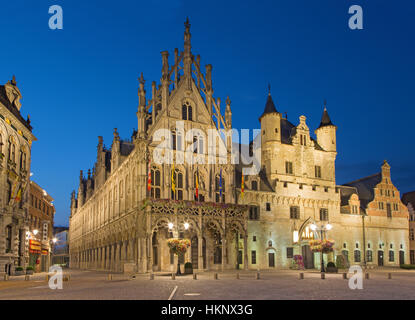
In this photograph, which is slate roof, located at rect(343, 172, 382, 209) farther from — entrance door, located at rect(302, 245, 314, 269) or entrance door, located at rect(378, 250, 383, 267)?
entrance door, located at rect(302, 245, 314, 269)

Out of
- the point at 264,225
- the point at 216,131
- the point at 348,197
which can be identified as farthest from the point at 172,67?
the point at 348,197

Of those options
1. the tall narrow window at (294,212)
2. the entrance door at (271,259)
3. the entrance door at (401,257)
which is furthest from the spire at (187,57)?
the entrance door at (401,257)

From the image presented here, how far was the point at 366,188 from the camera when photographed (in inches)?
2606

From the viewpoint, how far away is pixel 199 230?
45.0 meters

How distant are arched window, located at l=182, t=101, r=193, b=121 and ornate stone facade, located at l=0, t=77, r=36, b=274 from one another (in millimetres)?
15757

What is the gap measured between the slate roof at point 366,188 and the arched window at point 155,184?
3135 centimetres

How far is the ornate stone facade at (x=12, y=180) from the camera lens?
3484 cm

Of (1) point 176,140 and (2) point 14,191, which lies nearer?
(2) point 14,191

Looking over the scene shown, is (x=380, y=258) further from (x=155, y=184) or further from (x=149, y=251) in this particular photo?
(x=149, y=251)

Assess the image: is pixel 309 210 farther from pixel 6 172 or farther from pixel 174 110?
pixel 6 172

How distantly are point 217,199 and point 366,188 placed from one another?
2711 cm

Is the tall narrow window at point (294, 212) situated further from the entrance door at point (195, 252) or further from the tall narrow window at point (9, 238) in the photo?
the tall narrow window at point (9, 238)

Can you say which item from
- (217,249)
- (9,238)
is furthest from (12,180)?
(217,249)
